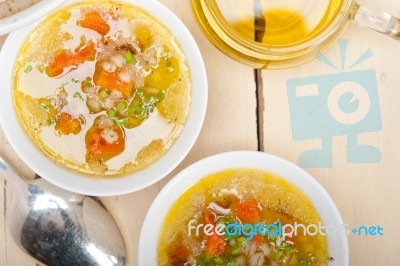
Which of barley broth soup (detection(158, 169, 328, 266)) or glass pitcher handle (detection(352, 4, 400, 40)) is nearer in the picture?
glass pitcher handle (detection(352, 4, 400, 40))

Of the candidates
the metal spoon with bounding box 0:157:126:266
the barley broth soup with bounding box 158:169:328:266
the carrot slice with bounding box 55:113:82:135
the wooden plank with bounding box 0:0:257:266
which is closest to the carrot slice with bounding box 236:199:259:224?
the barley broth soup with bounding box 158:169:328:266

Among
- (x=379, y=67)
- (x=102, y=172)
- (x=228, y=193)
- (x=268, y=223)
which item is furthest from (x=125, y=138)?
(x=379, y=67)

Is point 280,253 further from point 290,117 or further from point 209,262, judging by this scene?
point 290,117

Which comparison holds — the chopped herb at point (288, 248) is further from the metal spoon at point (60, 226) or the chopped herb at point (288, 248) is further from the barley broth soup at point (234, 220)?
the metal spoon at point (60, 226)

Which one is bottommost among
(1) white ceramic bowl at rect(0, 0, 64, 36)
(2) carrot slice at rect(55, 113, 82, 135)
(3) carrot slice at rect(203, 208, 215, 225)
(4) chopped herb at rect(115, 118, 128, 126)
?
(3) carrot slice at rect(203, 208, 215, 225)

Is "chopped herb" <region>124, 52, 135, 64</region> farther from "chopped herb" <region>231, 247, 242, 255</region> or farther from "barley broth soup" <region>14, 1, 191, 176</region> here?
"chopped herb" <region>231, 247, 242, 255</region>

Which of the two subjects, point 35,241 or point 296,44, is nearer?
point 296,44
